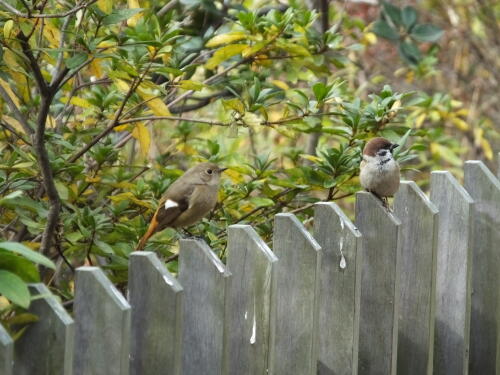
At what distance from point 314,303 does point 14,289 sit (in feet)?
3.39

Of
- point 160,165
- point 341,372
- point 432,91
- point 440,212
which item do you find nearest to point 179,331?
point 341,372

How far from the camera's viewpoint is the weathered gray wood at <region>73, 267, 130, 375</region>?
6.91ft

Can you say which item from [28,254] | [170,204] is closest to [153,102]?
[170,204]

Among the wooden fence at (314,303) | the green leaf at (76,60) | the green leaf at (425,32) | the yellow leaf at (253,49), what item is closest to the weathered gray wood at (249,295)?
the wooden fence at (314,303)

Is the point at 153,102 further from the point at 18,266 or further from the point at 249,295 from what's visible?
the point at 18,266

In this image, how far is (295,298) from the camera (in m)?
2.73

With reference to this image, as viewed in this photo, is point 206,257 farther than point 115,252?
No

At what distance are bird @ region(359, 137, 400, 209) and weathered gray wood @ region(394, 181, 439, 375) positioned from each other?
0.44 meters

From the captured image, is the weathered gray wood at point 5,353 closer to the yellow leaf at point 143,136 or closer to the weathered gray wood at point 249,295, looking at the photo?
the weathered gray wood at point 249,295

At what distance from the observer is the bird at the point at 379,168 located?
3684 mm

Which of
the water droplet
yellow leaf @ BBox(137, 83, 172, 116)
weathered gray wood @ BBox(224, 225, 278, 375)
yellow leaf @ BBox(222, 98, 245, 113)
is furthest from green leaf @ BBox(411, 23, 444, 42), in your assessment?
weathered gray wood @ BBox(224, 225, 278, 375)

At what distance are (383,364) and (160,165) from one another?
2.09 meters

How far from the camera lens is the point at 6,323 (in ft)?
6.70

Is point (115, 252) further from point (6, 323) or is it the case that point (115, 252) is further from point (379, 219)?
point (6, 323)
